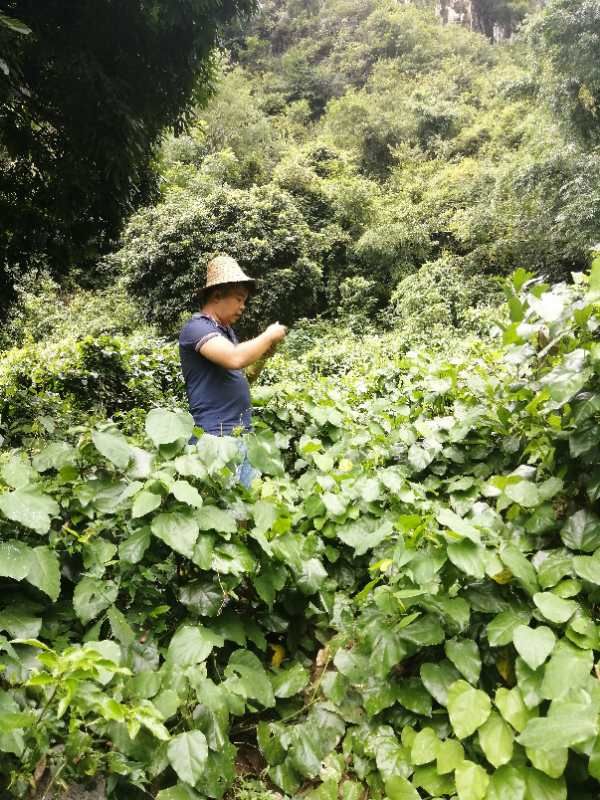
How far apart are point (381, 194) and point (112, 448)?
20.9 metres

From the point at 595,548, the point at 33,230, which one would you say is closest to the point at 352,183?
the point at 33,230

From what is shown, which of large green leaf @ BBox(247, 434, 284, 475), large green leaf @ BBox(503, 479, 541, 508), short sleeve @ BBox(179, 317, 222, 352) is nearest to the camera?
large green leaf @ BBox(503, 479, 541, 508)

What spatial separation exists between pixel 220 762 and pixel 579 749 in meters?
0.79

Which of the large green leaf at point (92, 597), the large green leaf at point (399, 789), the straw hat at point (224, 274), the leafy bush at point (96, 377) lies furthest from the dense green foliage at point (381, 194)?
the large green leaf at point (399, 789)

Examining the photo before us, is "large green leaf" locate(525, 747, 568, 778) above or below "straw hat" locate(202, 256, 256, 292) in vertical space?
below

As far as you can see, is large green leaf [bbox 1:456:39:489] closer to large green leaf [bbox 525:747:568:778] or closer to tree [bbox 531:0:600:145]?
large green leaf [bbox 525:747:568:778]

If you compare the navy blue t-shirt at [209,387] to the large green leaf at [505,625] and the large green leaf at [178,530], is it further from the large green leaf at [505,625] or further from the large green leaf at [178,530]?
the large green leaf at [505,625]

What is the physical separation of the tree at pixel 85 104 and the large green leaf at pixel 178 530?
3.22 m

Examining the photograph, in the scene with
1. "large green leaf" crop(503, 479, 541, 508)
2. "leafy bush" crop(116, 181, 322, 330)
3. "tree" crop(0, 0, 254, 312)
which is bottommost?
"leafy bush" crop(116, 181, 322, 330)

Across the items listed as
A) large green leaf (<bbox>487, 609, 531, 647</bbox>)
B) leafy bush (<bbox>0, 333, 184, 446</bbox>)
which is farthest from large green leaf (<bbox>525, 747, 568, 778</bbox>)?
leafy bush (<bbox>0, 333, 184, 446</bbox>)

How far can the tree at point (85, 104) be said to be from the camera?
386cm

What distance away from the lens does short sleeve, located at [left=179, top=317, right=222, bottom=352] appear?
2.35 meters

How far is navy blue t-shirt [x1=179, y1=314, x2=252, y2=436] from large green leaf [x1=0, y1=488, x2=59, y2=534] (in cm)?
123

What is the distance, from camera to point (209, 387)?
2.45m
